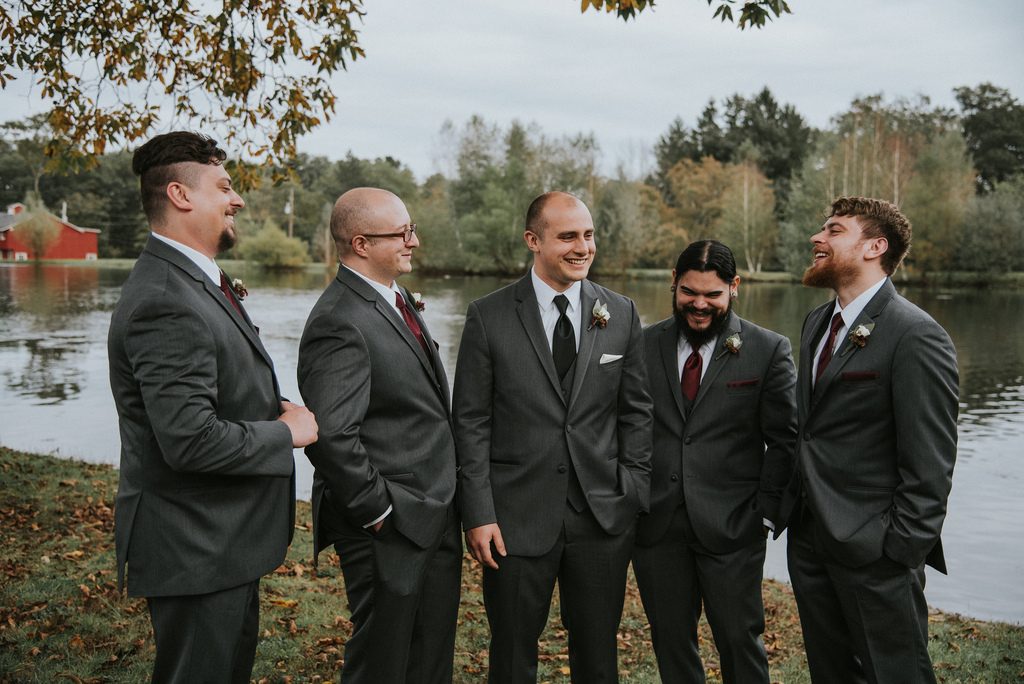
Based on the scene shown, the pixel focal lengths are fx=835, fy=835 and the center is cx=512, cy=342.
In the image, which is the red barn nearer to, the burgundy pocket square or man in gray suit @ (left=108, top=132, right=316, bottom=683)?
man in gray suit @ (left=108, top=132, right=316, bottom=683)

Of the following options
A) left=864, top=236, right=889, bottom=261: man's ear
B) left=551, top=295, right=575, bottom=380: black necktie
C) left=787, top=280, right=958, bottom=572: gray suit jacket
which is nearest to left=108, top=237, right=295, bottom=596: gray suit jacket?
left=551, top=295, right=575, bottom=380: black necktie

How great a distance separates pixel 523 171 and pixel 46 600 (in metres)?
58.3

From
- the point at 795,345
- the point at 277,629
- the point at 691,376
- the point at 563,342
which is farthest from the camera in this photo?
the point at 795,345

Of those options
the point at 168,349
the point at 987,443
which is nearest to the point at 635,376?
the point at 168,349

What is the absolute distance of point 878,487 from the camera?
3791 mm

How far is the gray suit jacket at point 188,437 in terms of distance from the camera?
2.93m

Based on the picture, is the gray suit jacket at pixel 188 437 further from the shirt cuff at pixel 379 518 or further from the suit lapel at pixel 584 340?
the suit lapel at pixel 584 340

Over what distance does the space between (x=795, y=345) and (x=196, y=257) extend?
24712 mm

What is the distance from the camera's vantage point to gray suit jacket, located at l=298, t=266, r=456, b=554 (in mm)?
3506

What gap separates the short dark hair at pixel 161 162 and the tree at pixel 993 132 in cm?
7780

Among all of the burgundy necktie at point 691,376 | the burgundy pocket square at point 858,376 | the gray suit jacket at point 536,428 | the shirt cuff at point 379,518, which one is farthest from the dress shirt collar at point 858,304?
the shirt cuff at point 379,518

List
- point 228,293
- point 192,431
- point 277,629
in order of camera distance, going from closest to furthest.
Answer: point 192,431 < point 228,293 < point 277,629

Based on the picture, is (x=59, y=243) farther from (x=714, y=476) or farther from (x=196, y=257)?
(x=714, y=476)

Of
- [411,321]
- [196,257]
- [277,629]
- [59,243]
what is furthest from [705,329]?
[59,243]
